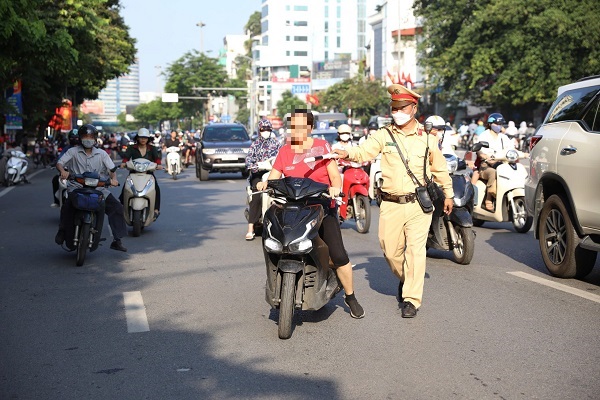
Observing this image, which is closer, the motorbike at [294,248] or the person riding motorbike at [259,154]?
the motorbike at [294,248]

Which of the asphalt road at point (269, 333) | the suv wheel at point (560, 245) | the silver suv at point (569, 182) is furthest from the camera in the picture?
the suv wheel at point (560, 245)

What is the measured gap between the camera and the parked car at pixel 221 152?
30.0m

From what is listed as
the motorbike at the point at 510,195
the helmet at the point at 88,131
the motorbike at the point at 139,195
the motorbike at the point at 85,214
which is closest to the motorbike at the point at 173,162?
the motorbike at the point at 139,195

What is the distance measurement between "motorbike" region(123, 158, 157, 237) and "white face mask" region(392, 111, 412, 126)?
7.37 meters

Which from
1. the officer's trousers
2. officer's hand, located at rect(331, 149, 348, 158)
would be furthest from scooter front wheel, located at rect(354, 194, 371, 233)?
officer's hand, located at rect(331, 149, 348, 158)

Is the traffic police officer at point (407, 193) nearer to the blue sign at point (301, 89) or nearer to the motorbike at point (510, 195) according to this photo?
the motorbike at point (510, 195)

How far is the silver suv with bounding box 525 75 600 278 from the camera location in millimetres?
9062

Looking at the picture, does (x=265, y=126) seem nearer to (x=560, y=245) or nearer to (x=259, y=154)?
(x=259, y=154)

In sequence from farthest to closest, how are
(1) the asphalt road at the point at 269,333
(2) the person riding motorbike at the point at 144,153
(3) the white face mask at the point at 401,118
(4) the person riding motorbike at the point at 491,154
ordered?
(2) the person riding motorbike at the point at 144,153
(4) the person riding motorbike at the point at 491,154
(3) the white face mask at the point at 401,118
(1) the asphalt road at the point at 269,333

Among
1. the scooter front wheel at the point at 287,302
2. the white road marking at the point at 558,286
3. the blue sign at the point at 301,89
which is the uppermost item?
the blue sign at the point at 301,89

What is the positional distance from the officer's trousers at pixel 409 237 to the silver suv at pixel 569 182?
2.04m

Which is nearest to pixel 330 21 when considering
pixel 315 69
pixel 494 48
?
pixel 315 69

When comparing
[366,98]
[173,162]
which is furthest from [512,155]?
[366,98]

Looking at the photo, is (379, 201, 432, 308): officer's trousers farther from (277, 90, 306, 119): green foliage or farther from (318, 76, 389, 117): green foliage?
(277, 90, 306, 119): green foliage
